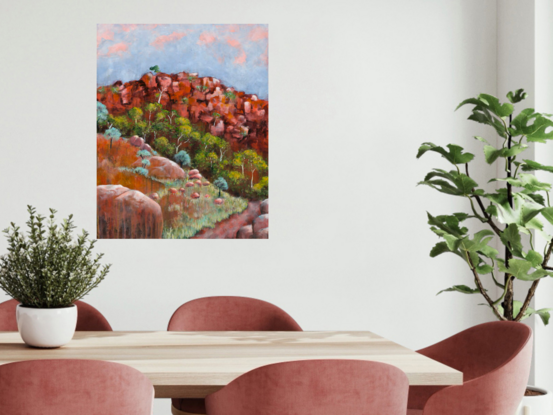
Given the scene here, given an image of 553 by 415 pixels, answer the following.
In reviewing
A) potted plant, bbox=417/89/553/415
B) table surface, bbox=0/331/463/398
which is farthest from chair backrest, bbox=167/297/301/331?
potted plant, bbox=417/89/553/415

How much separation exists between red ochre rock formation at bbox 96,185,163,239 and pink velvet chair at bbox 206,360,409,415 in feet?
6.70

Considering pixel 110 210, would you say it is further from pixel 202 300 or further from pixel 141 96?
pixel 202 300

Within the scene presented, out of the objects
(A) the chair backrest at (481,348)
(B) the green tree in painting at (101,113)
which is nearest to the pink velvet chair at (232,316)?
(A) the chair backrest at (481,348)

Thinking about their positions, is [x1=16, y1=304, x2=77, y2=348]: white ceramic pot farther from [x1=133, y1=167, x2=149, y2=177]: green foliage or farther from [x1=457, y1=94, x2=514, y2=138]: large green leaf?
[x1=457, y1=94, x2=514, y2=138]: large green leaf

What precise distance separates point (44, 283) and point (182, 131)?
1.65m

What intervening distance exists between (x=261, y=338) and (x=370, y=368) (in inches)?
33.1

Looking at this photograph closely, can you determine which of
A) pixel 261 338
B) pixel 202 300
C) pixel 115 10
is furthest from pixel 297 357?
pixel 115 10

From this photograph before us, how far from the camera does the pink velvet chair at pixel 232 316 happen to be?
2.48m

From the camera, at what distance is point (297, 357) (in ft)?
5.50

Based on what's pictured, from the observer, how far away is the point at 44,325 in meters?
1.75

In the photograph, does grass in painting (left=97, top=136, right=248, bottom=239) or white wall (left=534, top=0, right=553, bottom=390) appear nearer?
white wall (left=534, top=0, right=553, bottom=390)

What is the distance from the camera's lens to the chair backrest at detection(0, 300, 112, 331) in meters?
2.41

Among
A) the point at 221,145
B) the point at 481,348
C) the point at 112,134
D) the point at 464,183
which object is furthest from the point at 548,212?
the point at 112,134

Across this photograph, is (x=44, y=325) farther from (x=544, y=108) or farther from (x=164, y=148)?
(x=544, y=108)
